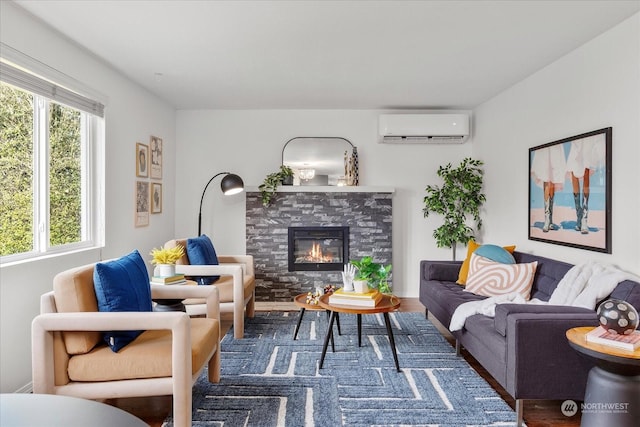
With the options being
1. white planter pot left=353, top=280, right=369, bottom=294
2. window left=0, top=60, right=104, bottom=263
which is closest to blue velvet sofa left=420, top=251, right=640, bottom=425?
white planter pot left=353, top=280, right=369, bottom=294

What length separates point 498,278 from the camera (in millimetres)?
3529

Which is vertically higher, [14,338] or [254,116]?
[254,116]

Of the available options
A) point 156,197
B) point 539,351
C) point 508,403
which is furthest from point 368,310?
point 156,197

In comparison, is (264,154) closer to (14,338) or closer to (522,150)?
(522,150)

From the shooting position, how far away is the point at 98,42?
3.19 meters

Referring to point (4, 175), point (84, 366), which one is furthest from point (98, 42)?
point (84, 366)

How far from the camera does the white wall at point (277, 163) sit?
5422 millimetres

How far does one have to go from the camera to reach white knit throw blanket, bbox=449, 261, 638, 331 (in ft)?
8.15

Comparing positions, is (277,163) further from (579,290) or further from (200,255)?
(579,290)

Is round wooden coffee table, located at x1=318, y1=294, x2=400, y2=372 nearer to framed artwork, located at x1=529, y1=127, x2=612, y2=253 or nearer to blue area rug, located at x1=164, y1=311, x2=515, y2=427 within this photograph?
blue area rug, located at x1=164, y1=311, x2=515, y2=427

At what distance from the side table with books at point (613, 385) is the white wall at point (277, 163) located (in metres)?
3.50

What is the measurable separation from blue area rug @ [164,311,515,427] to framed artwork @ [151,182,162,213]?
1864mm

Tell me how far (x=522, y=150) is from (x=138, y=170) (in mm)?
3835

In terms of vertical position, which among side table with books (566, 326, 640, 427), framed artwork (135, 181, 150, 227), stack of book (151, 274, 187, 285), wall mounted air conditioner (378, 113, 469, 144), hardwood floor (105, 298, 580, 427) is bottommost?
hardwood floor (105, 298, 580, 427)
